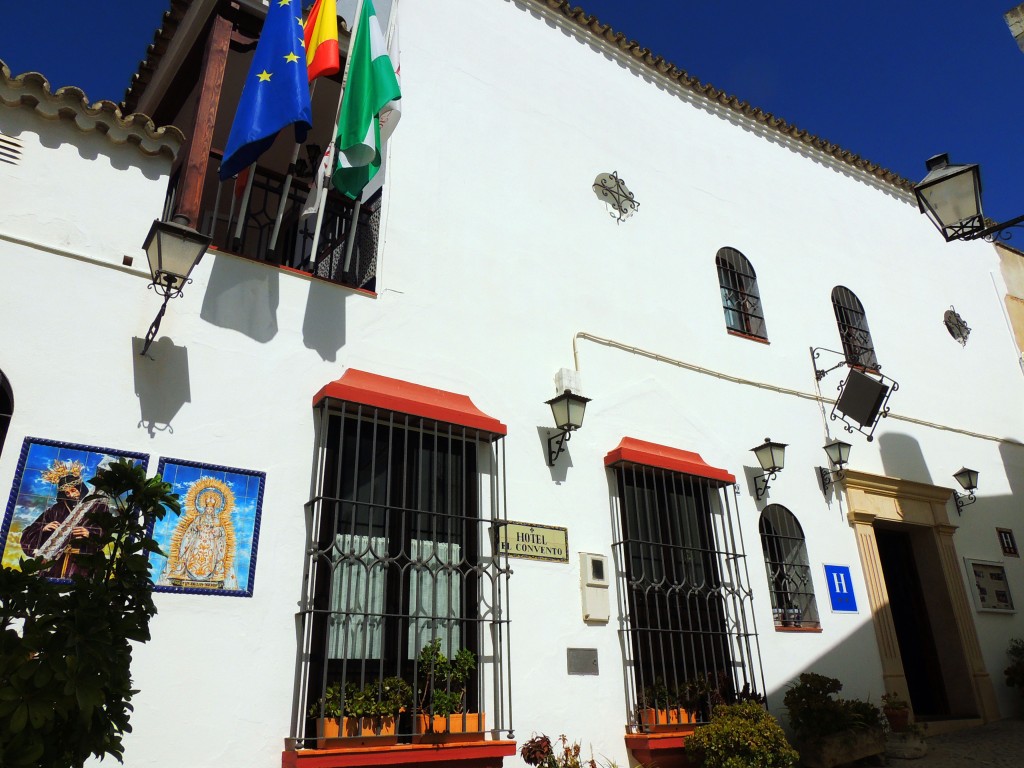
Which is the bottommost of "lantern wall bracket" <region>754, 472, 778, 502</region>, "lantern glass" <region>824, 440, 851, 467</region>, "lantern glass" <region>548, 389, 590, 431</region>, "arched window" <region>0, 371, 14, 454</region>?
"arched window" <region>0, 371, 14, 454</region>

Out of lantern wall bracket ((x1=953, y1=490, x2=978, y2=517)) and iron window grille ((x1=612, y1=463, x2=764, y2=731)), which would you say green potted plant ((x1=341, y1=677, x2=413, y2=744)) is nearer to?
iron window grille ((x1=612, y1=463, x2=764, y2=731))

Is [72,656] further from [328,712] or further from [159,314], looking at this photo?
[159,314]

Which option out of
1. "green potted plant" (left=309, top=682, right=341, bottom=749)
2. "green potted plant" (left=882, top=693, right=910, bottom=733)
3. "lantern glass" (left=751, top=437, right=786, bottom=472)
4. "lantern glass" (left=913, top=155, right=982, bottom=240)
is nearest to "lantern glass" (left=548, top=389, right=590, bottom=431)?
"lantern glass" (left=751, top=437, right=786, bottom=472)

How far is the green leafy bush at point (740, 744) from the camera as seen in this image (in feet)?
18.2

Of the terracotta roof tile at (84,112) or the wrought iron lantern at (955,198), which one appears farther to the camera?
the wrought iron lantern at (955,198)

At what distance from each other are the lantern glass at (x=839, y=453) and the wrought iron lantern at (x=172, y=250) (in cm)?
665

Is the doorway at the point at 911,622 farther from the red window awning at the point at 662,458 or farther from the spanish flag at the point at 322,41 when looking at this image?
the spanish flag at the point at 322,41

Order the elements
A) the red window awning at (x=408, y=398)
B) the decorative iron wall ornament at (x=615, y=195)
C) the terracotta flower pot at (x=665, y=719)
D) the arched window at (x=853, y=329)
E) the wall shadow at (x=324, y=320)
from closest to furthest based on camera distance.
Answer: the red window awning at (x=408, y=398) < the wall shadow at (x=324, y=320) < the terracotta flower pot at (x=665, y=719) < the decorative iron wall ornament at (x=615, y=195) < the arched window at (x=853, y=329)

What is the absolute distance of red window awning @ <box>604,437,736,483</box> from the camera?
6.61m

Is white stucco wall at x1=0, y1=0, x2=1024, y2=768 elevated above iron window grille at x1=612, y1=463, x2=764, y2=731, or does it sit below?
above

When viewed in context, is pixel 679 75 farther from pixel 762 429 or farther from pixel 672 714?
pixel 672 714

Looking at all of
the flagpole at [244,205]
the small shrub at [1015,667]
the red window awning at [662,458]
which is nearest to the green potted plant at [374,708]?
the red window awning at [662,458]

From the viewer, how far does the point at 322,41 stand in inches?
239

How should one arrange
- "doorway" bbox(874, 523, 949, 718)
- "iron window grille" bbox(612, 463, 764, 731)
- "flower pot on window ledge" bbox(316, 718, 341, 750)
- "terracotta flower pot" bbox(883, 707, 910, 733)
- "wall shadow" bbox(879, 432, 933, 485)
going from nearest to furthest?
"flower pot on window ledge" bbox(316, 718, 341, 750) → "iron window grille" bbox(612, 463, 764, 731) → "terracotta flower pot" bbox(883, 707, 910, 733) → "doorway" bbox(874, 523, 949, 718) → "wall shadow" bbox(879, 432, 933, 485)
